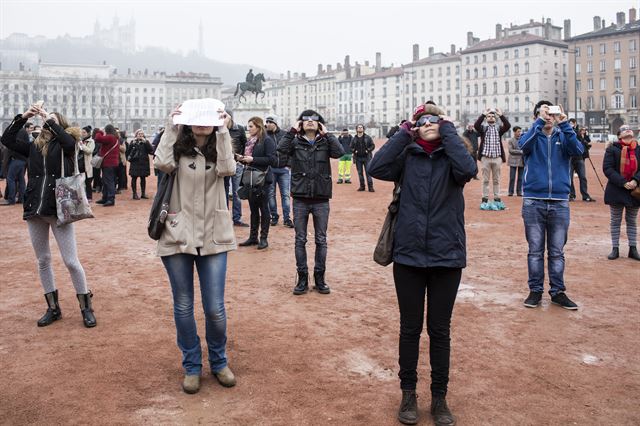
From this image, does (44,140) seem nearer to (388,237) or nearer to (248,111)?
(388,237)

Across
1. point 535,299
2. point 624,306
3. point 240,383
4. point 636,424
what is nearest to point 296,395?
point 240,383

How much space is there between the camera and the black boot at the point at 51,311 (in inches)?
253

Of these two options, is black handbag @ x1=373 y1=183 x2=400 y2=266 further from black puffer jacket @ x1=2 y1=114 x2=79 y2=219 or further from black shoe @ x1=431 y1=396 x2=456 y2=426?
black puffer jacket @ x1=2 y1=114 x2=79 y2=219

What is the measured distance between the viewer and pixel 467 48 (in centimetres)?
10975

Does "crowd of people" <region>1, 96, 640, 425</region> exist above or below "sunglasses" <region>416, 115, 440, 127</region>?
below

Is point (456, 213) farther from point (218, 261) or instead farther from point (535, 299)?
point (535, 299)

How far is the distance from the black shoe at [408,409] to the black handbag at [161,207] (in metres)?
2.13

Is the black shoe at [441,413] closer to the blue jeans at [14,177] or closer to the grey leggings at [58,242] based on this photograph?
the grey leggings at [58,242]

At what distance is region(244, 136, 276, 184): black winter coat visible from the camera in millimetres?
10117

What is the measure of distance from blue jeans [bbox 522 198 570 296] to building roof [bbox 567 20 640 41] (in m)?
93.0

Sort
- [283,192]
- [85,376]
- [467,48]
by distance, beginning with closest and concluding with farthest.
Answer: [85,376] < [283,192] < [467,48]

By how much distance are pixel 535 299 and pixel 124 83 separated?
147394 millimetres

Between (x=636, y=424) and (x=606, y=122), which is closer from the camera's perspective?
(x=636, y=424)

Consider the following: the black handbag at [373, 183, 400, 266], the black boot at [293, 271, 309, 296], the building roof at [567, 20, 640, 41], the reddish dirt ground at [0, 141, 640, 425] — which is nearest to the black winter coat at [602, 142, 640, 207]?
the reddish dirt ground at [0, 141, 640, 425]
